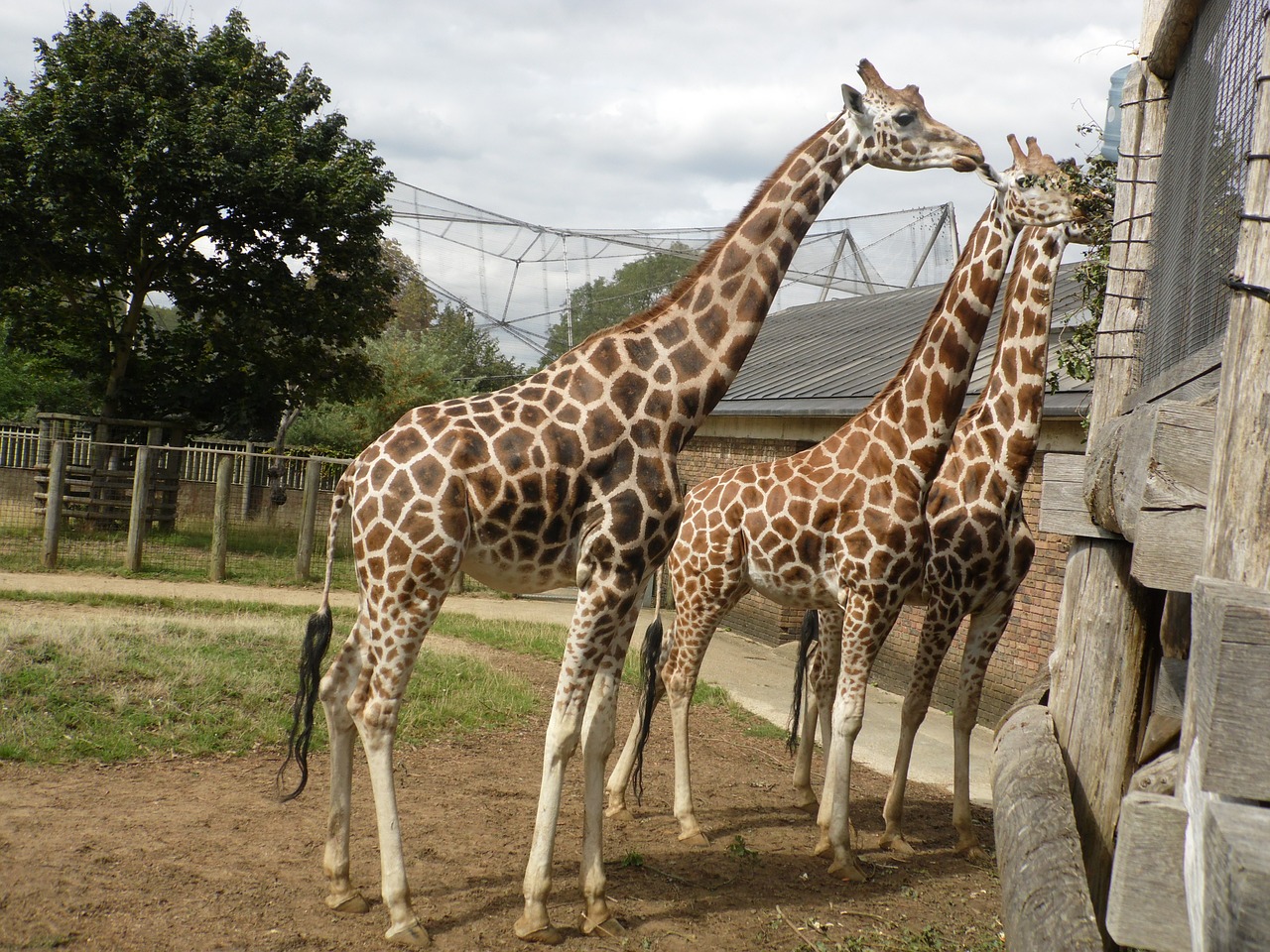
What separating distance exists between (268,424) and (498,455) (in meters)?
17.6

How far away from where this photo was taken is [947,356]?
5172mm

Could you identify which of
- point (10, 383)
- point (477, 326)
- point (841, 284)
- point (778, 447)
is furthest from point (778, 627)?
point (10, 383)

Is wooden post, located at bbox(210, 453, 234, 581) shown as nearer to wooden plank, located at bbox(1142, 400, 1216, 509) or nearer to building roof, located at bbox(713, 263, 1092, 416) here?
building roof, located at bbox(713, 263, 1092, 416)

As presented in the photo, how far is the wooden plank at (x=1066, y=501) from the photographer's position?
3559 mm

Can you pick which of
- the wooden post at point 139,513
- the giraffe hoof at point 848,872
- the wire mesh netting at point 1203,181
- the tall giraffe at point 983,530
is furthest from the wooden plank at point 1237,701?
the wooden post at point 139,513

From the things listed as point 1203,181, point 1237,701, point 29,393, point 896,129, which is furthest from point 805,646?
point 29,393

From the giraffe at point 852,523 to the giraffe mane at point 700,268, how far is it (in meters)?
1.27

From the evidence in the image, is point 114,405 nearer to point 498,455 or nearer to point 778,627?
point 778,627

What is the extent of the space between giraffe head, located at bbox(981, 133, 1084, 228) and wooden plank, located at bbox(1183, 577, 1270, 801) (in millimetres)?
4436

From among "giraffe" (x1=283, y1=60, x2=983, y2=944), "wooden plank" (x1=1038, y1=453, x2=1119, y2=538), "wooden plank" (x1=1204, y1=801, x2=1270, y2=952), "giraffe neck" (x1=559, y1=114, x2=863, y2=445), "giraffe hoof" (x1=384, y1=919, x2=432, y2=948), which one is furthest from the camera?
"giraffe neck" (x1=559, y1=114, x2=863, y2=445)

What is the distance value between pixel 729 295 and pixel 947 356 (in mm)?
1407

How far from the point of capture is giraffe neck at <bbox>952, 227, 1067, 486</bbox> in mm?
5445

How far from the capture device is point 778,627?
1166 centimetres

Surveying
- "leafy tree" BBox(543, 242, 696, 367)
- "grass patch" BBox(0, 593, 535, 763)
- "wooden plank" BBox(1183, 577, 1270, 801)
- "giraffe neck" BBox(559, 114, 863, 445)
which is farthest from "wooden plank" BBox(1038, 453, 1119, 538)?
"leafy tree" BBox(543, 242, 696, 367)
